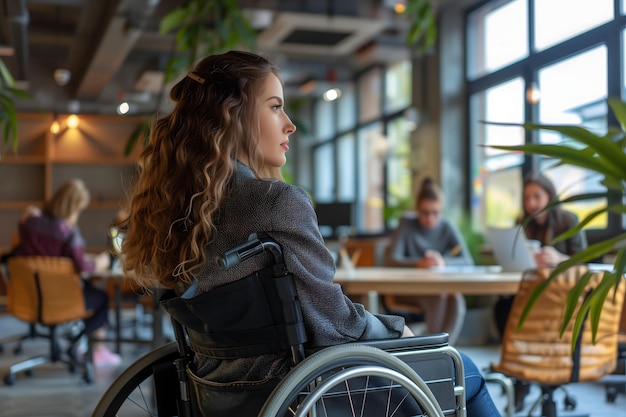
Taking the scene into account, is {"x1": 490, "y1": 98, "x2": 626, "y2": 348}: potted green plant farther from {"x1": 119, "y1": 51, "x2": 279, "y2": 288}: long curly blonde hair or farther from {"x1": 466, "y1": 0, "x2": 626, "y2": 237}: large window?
{"x1": 466, "y1": 0, "x2": 626, "y2": 237}: large window

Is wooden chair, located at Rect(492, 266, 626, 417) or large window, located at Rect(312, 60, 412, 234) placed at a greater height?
large window, located at Rect(312, 60, 412, 234)

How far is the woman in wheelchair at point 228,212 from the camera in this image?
64.4 inches

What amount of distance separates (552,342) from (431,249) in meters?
2.45

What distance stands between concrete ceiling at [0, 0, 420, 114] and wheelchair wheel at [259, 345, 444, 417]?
459 cm

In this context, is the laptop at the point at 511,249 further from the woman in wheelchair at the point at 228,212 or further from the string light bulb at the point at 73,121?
the string light bulb at the point at 73,121

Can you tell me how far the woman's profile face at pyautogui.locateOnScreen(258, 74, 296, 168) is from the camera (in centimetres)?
177

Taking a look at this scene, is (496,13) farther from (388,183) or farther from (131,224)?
(131,224)

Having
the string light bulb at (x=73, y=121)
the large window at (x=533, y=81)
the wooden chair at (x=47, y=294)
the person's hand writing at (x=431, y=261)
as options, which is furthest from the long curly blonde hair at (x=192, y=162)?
the string light bulb at (x=73, y=121)

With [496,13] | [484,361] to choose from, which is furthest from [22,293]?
[496,13]

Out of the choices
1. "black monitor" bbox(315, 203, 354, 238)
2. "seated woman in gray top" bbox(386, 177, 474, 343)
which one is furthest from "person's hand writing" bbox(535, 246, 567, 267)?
"black monitor" bbox(315, 203, 354, 238)

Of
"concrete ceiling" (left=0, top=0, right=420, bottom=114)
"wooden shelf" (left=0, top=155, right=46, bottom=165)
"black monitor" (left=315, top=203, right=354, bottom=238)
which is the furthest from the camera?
"wooden shelf" (left=0, top=155, right=46, bottom=165)

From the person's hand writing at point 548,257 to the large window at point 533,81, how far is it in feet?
5.73

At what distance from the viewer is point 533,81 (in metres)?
6.87

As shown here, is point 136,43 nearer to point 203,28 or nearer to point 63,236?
point 63,236
